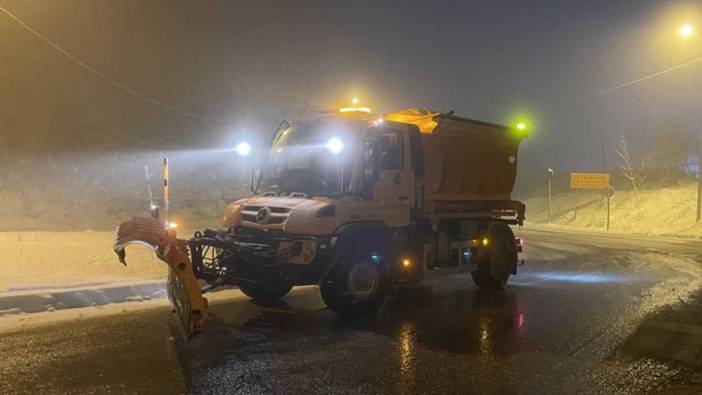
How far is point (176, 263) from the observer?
6.51 m

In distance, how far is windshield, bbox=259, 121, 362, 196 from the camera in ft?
28.3

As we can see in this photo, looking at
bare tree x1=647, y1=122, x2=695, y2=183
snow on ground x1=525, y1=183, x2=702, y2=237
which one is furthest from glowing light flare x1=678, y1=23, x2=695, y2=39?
bare tree x1=647, y1=122, x2=695, y2=183

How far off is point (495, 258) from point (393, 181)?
3588 mm

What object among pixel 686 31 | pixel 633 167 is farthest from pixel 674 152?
pixel 686 31

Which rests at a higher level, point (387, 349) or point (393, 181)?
point (393, 181)

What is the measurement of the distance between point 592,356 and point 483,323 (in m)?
1.90

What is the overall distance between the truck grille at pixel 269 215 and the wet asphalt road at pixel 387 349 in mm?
1360

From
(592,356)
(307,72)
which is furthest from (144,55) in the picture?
(592,356)

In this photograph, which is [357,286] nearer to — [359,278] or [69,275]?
[359,278]

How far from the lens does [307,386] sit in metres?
5.32

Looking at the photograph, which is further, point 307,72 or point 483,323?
point 307,72

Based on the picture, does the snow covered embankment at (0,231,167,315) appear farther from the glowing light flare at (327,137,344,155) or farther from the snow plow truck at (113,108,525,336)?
the glowing light flare at (327,137,344,155)

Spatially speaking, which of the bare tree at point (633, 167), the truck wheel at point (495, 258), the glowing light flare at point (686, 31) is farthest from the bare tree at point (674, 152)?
the truck wheel at point (495, 258)

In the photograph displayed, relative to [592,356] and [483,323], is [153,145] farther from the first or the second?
[592,356]
